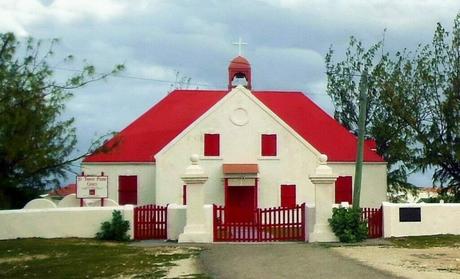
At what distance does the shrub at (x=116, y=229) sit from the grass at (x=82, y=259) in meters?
0.67

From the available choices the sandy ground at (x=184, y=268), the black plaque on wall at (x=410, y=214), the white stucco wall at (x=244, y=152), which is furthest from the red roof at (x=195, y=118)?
the sandy ground at (x=184, y=268)

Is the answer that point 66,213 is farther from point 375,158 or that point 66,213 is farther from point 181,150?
point 375,158

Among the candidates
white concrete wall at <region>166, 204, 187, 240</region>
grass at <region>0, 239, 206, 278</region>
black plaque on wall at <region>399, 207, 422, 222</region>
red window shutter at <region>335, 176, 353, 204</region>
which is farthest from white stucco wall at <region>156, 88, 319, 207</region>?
grass at <region>0, 239, 206, 278</region>

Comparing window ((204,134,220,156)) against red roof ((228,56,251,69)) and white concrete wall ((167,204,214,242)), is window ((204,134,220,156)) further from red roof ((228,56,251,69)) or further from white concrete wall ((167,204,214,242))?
white concrete wall ((167,204,214,242))

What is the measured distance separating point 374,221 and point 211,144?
12832 mm

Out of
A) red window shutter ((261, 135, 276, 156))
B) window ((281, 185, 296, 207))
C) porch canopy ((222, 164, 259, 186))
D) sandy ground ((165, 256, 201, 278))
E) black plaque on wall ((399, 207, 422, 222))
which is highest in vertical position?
red window shutter ((261, 135, 276, 156))

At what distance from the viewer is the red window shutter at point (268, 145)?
1566 inches

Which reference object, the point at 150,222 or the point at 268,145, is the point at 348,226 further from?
the point at 268,145

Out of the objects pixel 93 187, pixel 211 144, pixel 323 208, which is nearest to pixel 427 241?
pixel 323 208

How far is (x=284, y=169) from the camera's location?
1570 inches

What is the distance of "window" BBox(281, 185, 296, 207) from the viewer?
3966 cm

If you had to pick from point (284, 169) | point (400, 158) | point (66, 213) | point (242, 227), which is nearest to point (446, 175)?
point (400, 158)

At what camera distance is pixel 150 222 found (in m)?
28.6

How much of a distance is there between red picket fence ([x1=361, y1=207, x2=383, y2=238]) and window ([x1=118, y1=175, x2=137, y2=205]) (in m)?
15.7
